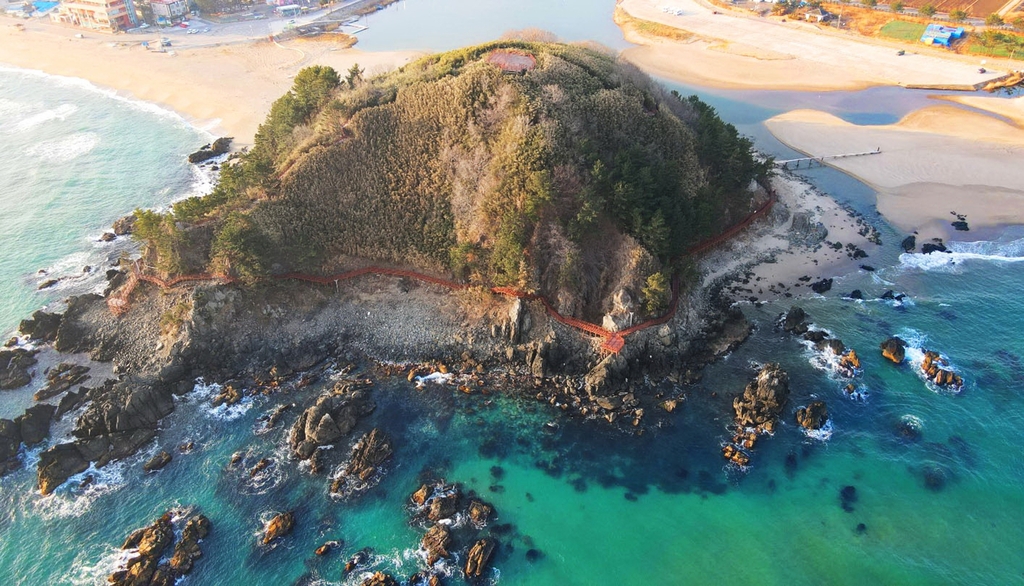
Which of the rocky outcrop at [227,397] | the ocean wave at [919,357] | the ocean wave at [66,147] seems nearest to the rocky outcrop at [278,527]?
the rocky outcrop at [227,397]

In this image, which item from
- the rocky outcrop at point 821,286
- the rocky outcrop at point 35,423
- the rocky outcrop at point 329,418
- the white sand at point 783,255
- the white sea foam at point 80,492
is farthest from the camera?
the white sand at point 783,255

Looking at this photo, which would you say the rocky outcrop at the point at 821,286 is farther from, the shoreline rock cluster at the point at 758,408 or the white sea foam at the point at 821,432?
the white sea foam at the point at 821,432

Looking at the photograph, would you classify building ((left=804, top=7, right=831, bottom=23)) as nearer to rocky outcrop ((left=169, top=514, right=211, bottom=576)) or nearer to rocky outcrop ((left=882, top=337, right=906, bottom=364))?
rocky outcrop ((left=882, top=337, right=906, bottom=364))

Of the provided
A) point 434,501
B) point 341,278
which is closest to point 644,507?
point 434,501

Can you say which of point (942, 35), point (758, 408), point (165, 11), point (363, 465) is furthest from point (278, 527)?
point (942, 35)

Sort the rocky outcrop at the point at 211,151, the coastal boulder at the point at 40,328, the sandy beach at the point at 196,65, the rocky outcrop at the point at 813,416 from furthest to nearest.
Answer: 1. the sandy beach at the point at 196,65
2. the rocky outcrop at the point at 211,151
3. the coastal boulder at the point at 40,328
4. the rocky outcrop at the point at 813,416

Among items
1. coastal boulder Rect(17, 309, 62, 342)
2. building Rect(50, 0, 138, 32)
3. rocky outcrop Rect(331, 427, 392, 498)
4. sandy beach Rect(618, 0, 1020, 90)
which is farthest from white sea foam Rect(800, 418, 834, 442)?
building Rect(50, 0, 138, 32)

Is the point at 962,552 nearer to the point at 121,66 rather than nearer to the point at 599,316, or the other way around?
the point at 599,316
